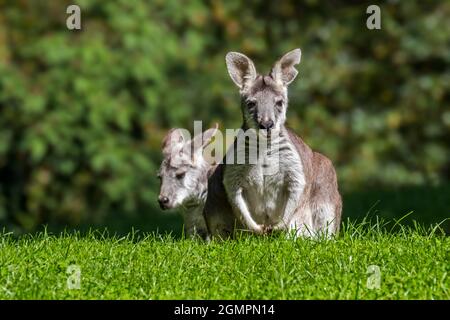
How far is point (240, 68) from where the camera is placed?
7473 millimetres

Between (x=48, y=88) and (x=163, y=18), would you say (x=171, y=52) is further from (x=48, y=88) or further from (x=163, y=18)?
(x=48, y=88)

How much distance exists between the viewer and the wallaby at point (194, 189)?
7.55m

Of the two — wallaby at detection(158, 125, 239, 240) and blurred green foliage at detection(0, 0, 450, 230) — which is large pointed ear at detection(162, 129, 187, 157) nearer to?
wallaby at detection(158, 125, 239, 240)

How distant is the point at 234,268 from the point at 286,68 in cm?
181

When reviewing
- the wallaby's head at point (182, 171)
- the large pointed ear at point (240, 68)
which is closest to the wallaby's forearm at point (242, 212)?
the wallaby's head at point (182, 171)

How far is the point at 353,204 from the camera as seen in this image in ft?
38.1

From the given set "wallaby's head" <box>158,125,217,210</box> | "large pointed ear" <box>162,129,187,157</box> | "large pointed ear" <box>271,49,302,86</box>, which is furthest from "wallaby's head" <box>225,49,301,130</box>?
"large pointed ear" <box>162,129,187,157</box>

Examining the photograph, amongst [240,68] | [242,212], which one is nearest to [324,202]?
[242,212]

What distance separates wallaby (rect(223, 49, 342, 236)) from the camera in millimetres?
7207

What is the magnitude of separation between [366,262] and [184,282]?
1059 millimetres

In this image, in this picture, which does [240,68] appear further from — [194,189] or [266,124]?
[194,189]

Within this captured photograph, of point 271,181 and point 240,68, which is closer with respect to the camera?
point 271,181
